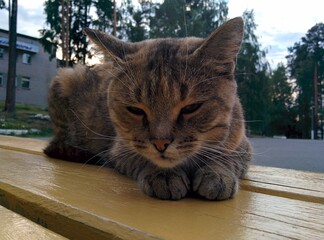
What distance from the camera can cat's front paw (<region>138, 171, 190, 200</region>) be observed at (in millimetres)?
1127

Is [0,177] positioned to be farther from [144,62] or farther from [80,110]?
[80,110]

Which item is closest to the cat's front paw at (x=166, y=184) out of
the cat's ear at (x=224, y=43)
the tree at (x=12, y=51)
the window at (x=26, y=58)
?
the cat's ear at (x=224, y=43)

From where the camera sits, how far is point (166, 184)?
1149 millimetres

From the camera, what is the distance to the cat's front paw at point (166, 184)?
1127mm

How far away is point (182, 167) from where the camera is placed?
4.51 feet

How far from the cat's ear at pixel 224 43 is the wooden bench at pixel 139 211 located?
0.55m

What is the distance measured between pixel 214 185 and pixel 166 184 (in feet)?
0.51

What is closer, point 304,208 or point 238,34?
point 304,208

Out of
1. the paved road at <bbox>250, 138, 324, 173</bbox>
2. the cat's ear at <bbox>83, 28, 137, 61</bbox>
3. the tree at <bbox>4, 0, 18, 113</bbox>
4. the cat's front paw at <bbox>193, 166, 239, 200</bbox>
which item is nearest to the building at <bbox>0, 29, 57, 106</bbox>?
the tree at <bbox>4, 0, 18, 113</bbox>

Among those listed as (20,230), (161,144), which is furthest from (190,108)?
(20,230)

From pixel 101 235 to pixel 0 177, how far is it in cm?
75

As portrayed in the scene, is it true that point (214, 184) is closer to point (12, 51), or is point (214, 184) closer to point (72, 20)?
point (12, 51)

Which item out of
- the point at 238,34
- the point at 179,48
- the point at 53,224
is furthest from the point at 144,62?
the point at 53,224

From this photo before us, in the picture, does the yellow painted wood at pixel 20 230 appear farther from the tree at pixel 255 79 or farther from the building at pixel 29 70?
the building at pixel 29 70
